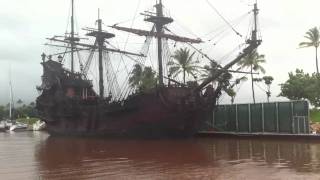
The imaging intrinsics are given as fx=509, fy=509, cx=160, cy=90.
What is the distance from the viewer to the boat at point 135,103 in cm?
4272

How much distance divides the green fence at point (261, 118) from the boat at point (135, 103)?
2493 mm

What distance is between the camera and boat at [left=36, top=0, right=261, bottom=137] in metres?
42.7

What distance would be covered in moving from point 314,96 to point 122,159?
4015 cm

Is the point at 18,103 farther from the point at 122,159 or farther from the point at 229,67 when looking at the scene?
the point at 122,159

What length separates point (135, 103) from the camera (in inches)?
1740

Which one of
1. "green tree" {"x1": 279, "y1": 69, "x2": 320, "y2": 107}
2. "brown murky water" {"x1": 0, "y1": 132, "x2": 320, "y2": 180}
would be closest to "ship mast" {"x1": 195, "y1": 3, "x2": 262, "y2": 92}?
"brown murky water" {"x1": 0, "y1": 132, "x2": 320, "y2": 180}

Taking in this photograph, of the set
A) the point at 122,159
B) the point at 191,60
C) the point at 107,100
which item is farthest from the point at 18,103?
the point at 122,159

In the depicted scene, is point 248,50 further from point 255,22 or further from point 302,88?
point 302,88

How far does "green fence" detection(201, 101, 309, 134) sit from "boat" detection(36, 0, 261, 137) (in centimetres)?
249

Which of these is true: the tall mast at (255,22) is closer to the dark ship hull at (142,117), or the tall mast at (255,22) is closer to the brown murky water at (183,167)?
the dark ship hull at (142,117)

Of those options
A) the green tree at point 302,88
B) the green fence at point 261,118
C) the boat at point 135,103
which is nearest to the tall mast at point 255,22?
the boat at point 135,103

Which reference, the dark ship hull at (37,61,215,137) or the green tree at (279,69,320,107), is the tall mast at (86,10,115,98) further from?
the green tree at (279,69,320,107)

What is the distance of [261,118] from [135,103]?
10909 mm

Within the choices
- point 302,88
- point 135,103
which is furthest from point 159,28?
point 302,88
